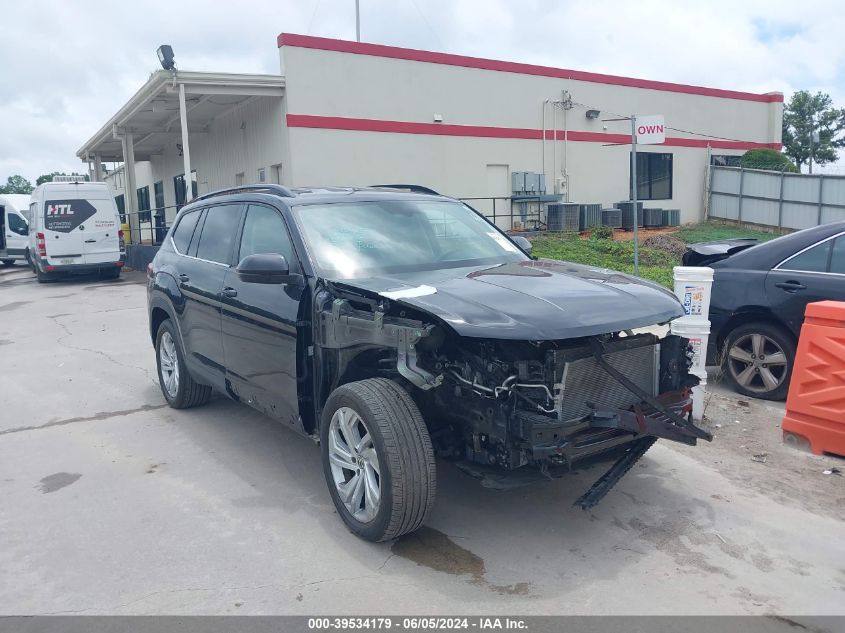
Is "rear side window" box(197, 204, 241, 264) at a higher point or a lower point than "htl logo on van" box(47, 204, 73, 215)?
lower

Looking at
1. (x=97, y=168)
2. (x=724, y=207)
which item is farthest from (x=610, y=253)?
(x=97, y=168)

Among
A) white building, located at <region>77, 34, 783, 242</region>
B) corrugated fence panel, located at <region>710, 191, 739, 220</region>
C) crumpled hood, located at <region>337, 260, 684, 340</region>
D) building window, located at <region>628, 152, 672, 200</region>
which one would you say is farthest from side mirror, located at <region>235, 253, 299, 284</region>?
corrugated fence panel, located at <region>710, 191, 739, 220</region>

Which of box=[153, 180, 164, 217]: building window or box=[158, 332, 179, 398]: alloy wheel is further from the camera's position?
box=[153, 180, 164, 217]: building window

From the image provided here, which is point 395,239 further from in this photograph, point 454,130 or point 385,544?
point 454,130

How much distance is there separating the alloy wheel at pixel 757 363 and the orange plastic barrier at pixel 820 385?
1342 mm

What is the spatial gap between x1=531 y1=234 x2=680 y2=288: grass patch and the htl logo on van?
11863 mm

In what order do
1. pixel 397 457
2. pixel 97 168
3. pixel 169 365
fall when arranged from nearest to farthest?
pixel 397 457 < pixel 169 365 < pixel 97 168

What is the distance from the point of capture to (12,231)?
82.1 feet

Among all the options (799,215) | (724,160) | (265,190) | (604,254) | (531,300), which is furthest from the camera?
(724,160)

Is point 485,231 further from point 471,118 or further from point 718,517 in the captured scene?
point 471,118

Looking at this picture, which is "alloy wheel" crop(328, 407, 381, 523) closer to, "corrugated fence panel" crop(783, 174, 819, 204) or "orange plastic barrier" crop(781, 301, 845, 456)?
"orange plastic barrier" crop(781, 301, 845, 456)

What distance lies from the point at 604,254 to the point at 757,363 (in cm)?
1104

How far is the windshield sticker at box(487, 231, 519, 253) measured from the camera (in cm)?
513

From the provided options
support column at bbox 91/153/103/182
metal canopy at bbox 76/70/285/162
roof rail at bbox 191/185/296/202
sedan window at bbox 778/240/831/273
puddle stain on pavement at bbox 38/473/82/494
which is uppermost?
metal canopy at bbox 76/70/285/162
